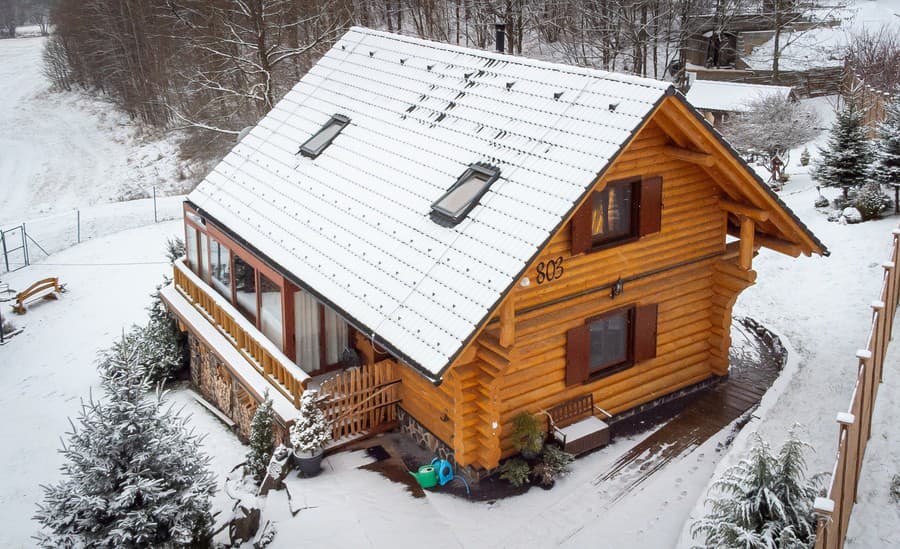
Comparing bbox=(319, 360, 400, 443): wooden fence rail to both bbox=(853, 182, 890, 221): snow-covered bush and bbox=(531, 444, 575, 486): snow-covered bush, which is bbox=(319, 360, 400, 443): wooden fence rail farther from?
bbox=(853, 182, 890, 221): snow-covered bush

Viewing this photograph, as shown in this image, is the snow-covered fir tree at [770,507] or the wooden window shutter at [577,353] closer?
the snow-covered fir tree at [770,507]

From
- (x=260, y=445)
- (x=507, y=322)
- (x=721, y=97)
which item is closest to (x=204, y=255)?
(x=260, y=445)

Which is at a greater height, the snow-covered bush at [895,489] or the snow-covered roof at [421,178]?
the snow-covered roof at [421,178]

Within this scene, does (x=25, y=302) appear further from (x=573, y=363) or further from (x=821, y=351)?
(x=821, y=351)

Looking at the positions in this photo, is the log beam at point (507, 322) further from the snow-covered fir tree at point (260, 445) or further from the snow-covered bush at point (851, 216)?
the snow-covered bush at point (851, 216)

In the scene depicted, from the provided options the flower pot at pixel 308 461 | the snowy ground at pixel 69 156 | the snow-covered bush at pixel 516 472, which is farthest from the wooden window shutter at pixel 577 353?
the snowy ground at pixel 69 156

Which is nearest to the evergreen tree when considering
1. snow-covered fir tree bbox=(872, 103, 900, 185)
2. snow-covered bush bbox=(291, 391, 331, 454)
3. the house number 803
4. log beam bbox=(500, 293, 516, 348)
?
snow-covered fir tree bbox=(872, 103, 900, 185)

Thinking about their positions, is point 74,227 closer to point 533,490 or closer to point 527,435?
point 527,435
